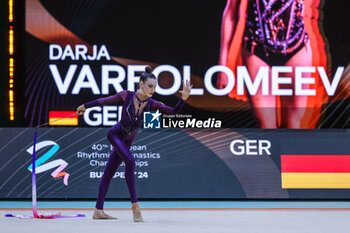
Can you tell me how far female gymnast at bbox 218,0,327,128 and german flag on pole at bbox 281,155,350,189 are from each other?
1021mm

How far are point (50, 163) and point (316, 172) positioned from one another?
4.19 m

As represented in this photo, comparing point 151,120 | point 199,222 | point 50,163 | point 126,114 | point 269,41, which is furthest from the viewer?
point 269,41

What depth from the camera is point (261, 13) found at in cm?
983

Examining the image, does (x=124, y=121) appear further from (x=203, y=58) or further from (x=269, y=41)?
(x=269, y=41)

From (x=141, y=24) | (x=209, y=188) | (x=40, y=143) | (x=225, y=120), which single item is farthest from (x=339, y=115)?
(x=40, y=143)

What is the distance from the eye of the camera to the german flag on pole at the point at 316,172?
898cm

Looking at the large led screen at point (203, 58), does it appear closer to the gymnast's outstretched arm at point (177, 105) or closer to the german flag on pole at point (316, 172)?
the german flag on pole at point (316, 172)

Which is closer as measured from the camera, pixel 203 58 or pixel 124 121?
pixel 124 121

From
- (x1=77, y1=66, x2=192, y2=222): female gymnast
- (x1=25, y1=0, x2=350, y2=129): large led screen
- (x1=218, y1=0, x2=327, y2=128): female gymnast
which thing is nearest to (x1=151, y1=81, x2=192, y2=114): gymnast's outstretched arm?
(x1=77, y1=66, x2=192, y2=222): female gymnast

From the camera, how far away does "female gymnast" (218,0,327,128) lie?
9742 millimetres

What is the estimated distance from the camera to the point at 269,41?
32.2 feet

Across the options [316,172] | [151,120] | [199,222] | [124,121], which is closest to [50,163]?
[151,120]

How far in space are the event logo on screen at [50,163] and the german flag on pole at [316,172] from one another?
3468 mm

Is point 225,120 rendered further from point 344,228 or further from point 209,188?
point 344,228
